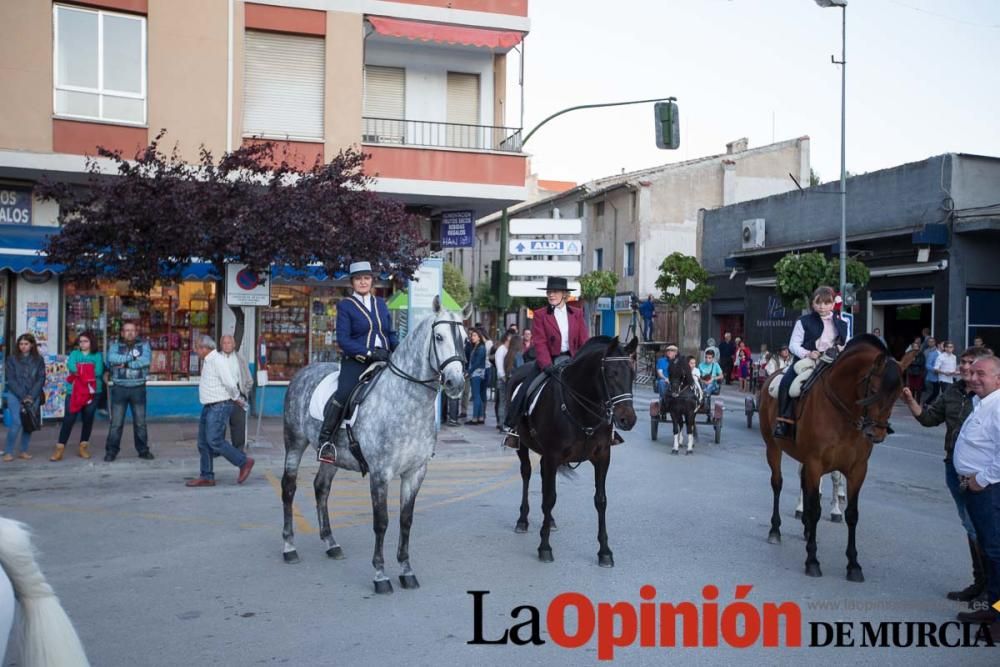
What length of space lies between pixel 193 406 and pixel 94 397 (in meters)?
5.16

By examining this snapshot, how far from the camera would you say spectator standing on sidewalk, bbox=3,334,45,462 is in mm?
12688

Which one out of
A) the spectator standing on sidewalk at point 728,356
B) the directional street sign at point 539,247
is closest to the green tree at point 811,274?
the spectator standing on sidewalk at point 728,356

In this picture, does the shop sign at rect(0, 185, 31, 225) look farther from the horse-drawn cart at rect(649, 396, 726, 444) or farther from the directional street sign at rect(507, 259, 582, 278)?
the horse-drawn cart at rect(649, 396, 726, 444)

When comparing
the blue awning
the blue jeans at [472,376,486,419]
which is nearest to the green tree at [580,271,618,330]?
the blue jeans at [472,376,486,419]

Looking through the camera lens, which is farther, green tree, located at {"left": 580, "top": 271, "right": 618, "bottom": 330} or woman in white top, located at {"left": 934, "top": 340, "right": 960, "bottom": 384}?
green tree, located at {"left": 580, "top": 271, "right": 618, "bottom": 330}

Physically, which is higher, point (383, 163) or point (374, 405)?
point (383, 163)

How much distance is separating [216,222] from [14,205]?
19.8 feet

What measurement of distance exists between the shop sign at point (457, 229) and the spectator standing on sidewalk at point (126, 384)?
870 cm

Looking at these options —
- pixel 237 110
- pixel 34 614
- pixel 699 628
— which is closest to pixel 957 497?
pixel 699 628

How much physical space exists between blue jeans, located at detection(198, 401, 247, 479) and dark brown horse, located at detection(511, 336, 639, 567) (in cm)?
508

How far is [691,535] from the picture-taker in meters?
8.56

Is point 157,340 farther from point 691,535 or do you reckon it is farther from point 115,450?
point 691,535

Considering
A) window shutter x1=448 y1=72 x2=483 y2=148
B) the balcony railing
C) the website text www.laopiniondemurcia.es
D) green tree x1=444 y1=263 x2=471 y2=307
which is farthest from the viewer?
green tree x1=444 y1=263 x2=471 y2=307

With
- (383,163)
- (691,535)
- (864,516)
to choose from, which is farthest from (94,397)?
(864,516)
